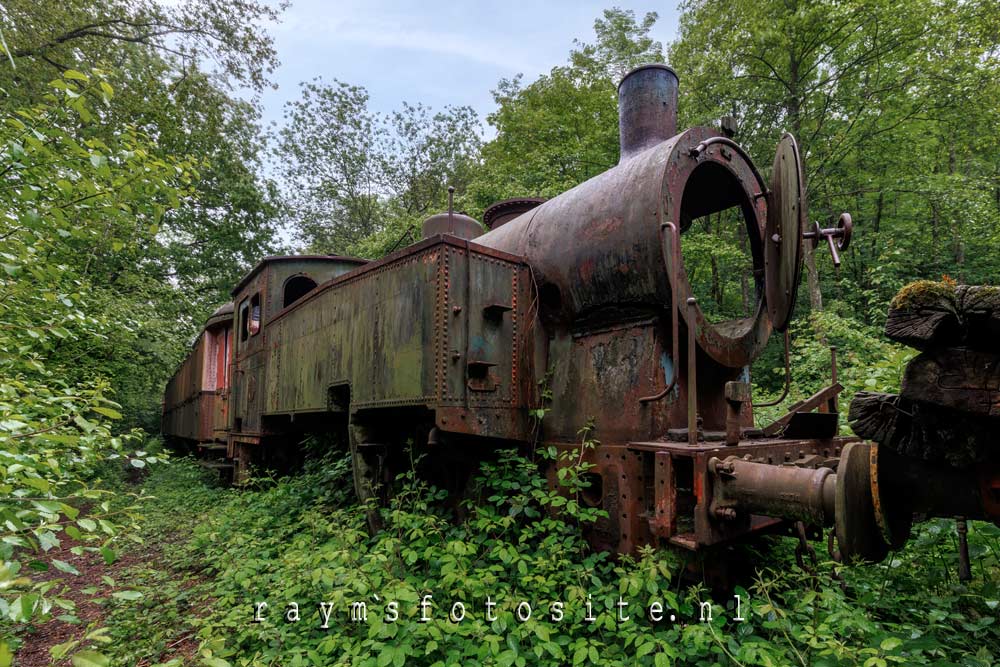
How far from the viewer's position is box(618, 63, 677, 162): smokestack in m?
4.26

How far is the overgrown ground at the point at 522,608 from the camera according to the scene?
2.45 m

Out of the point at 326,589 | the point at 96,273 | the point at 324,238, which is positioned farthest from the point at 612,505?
the point at 324,238

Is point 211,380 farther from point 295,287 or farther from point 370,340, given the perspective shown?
point 370,340

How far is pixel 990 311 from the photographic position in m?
1.23

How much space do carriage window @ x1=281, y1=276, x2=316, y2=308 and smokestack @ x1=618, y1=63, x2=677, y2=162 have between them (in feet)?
19.1

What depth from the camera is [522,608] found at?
9.59 feet

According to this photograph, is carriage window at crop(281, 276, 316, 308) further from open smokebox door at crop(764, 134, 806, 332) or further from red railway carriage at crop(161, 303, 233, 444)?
open smokebox door at crop(764, 134, 806, 332)

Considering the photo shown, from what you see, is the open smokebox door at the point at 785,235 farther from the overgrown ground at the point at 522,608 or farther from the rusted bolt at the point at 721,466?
the overgrown ground at the point at 522,608

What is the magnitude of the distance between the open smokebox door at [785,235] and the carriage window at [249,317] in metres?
7.59

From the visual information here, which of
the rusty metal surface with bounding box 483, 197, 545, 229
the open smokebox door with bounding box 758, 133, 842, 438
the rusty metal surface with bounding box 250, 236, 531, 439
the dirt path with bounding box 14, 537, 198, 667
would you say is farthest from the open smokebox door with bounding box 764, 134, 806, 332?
the dirt path with bounding box 14, 537, 198, 667

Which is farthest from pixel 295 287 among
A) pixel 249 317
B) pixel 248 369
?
pixel 248 369

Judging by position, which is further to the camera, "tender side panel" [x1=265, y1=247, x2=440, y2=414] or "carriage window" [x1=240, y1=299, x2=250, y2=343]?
"carriage window" [x1=240, y1=299, x2=250, y2=343]

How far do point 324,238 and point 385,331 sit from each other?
20.5m

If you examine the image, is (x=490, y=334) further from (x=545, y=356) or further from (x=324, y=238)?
(x=324, y=238)
